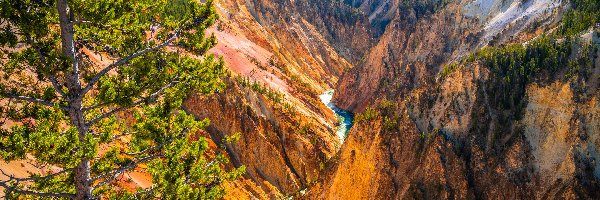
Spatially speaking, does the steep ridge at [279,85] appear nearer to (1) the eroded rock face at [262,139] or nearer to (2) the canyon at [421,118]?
(1) the eroded rock face at [262,139]

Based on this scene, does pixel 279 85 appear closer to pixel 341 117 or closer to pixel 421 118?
pixel 341 117

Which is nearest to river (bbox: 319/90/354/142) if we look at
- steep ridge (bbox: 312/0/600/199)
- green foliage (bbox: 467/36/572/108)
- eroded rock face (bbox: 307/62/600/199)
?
steep ridge (bbox: 312/0/600/199)

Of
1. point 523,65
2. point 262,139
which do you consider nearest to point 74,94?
point 523,65

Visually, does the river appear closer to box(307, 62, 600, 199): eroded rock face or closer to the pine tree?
box(307, 62, 600, 199): eroded rock face

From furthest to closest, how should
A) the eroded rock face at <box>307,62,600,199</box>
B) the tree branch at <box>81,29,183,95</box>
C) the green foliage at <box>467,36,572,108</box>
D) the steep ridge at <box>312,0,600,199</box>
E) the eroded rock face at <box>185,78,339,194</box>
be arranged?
the eroded rock face at <box>185,78,339,194</box> < the green foliage at <box>467,36,572,108</box> < the steep ridge at <box>312,0,600,199</box> < the eroded rock face at <box>307,62,600,199</box> < the tree branch at <box>81,29,183,95</box>

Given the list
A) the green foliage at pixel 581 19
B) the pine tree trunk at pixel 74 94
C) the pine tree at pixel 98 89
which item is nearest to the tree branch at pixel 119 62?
the pine tree at pixel 98 89

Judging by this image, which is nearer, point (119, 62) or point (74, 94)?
point (74, 94)
